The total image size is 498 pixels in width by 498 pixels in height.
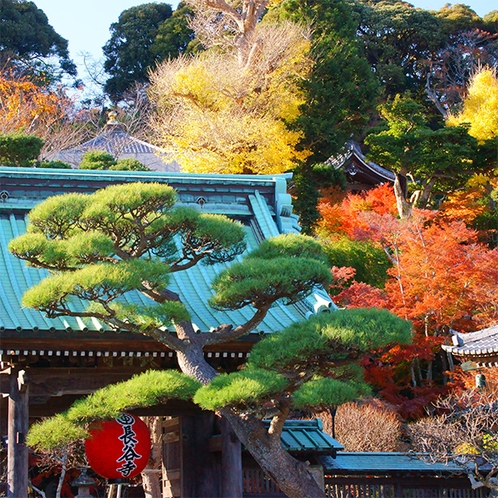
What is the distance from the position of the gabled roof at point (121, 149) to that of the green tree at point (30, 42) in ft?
16.0

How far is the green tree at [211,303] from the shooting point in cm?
770

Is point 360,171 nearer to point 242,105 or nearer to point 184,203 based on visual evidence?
point 242,105

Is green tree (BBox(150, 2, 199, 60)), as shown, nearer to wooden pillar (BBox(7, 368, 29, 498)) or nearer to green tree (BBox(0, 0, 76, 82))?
green tree (BBox(0, 0, 76, 82))

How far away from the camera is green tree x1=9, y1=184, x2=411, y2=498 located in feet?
25.3

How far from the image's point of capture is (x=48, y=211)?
8.17 metres

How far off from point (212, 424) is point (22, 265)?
2.95m

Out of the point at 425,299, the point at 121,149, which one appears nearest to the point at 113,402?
the point at 425,299

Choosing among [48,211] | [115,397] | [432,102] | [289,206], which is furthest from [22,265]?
[432,102]

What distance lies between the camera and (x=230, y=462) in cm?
969

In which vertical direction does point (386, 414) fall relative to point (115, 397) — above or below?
above

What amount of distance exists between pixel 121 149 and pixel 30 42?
9.84 meters

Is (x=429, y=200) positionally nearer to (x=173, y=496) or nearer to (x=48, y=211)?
(x=173, y=496)

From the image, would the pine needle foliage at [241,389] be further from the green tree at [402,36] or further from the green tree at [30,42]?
the green tree at [402,36]

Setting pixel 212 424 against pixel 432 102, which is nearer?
A: pixel 212 424
